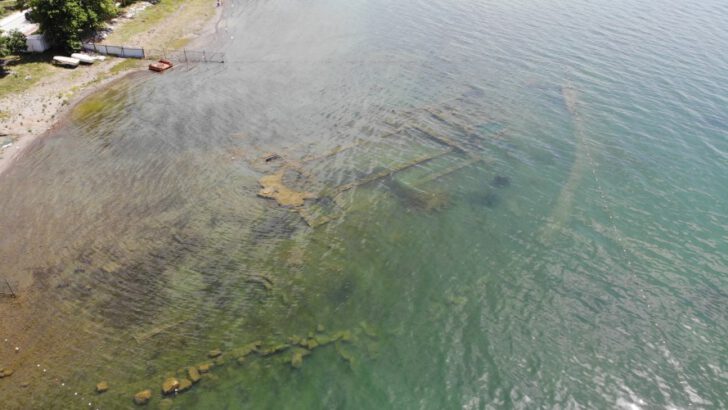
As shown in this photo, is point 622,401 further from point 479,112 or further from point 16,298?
point 16,298

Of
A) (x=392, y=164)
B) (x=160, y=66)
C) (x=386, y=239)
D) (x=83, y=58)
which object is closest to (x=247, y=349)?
(x=386, y=239)

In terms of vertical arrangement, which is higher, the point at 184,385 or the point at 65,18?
the point at 65,18

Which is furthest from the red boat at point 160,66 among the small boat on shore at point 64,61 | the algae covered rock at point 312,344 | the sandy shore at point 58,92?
the algae covered rock at point 312,344

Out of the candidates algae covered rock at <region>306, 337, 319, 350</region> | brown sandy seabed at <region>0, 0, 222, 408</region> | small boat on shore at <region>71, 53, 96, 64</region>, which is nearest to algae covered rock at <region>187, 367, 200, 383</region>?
brown sandy seabed at <region>0, 0, 222, 408</region>

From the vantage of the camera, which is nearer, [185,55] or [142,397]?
[142,397]

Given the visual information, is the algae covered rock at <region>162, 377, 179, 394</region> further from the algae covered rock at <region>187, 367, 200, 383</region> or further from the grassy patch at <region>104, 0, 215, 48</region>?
the grassy patch at <region>104, 0, 215, 48</region>

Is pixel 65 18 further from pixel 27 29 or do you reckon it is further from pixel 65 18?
pixel 27 29
